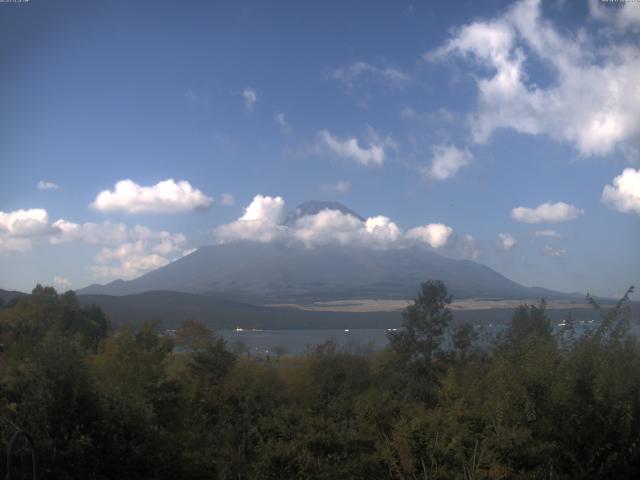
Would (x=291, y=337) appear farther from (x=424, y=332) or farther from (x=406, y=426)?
(x=406, y=426)

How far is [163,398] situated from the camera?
14336mm

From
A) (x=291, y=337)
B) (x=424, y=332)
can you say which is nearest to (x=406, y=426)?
(x=424, y=332)

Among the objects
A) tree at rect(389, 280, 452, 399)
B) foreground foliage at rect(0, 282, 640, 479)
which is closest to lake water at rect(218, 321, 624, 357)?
tree at rect(389, 280, 452, 399)

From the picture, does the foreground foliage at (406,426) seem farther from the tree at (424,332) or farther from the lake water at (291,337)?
the lake water at (291,337)

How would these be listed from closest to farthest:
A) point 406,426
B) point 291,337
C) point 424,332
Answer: point 406,426 → point 424,332 → point 291,337

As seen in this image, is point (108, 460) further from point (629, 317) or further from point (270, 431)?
point (629, 317)

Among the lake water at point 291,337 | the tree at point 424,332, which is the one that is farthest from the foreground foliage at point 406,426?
the lake water at point 291,337

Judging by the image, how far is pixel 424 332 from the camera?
4175 centimetres

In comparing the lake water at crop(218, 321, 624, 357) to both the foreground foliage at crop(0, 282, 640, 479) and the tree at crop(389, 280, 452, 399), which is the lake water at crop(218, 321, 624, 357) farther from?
the foreground foliage at crop(0, 282, 640, 479)

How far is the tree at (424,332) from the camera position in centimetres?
4028

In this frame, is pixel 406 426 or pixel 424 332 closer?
pixel 406 426

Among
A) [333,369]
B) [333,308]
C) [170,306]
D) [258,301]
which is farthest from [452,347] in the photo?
[258,301]

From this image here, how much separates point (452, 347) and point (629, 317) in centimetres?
3237

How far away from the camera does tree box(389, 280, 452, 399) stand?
1586 inches
